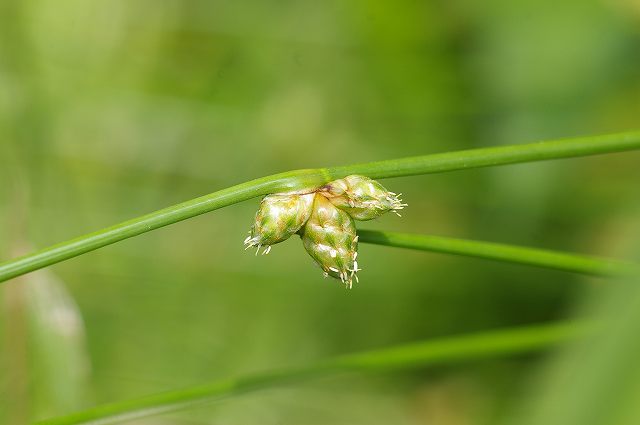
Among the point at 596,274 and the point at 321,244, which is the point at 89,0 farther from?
the point at 596,274

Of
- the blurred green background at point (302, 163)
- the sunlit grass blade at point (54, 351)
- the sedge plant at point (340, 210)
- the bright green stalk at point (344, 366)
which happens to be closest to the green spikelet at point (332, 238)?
the sedge plant at point (340, 210)

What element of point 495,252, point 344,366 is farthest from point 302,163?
point 495,252

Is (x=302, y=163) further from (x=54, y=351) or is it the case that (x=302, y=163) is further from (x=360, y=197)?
(x=360, y=197)

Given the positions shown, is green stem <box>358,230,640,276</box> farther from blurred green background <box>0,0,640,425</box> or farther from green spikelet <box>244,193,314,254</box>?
blurred green background <box>0,0,640,425</box>

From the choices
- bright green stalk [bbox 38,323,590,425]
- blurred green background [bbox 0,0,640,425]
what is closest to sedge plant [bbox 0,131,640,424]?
bright green stalk [bbox 38,323,590,425]

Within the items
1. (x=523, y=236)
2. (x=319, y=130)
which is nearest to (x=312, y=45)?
(x=319, y=130)

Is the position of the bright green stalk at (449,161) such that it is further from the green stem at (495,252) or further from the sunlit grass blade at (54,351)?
the sunlit grass blade at (54,351)
